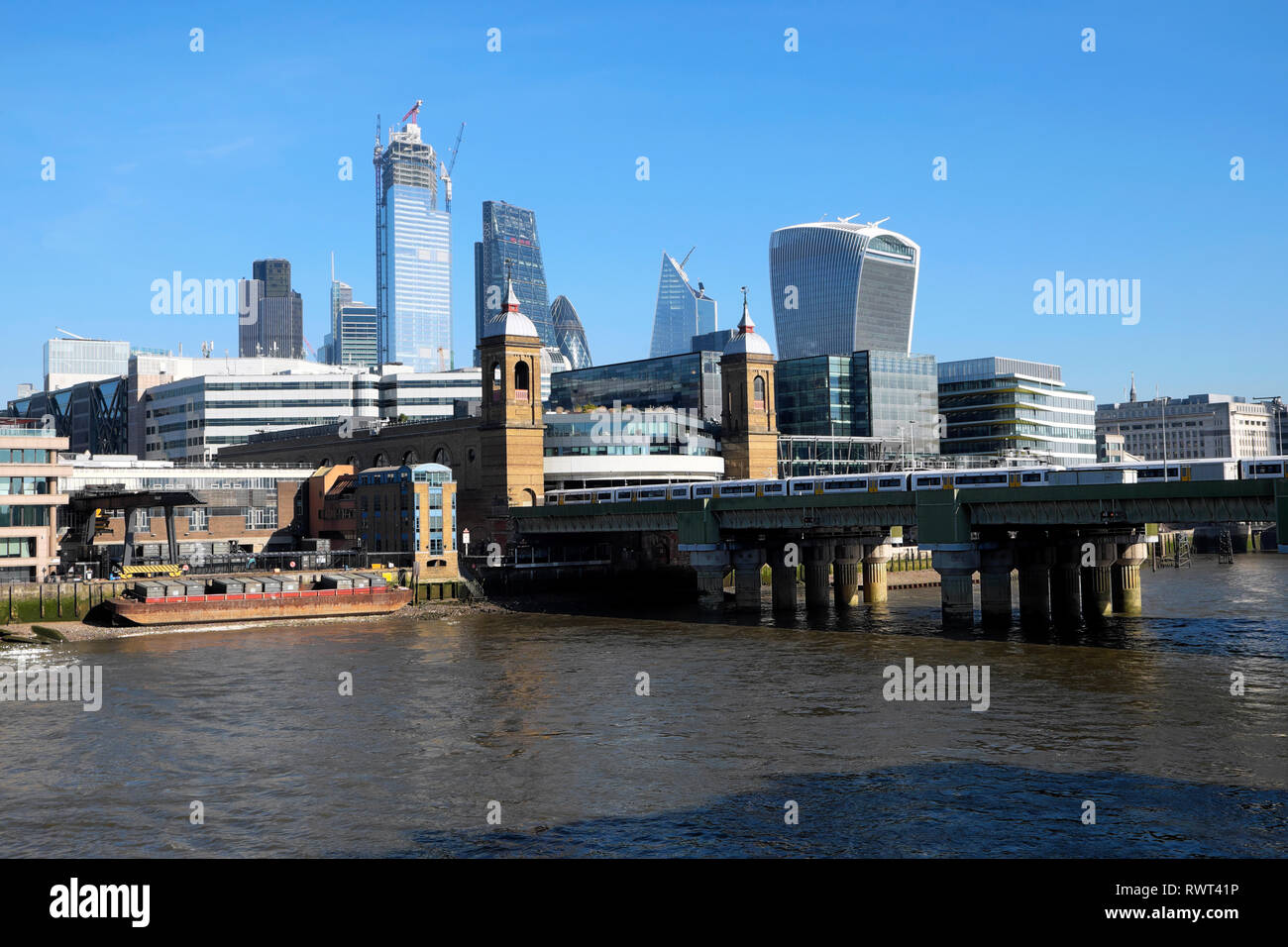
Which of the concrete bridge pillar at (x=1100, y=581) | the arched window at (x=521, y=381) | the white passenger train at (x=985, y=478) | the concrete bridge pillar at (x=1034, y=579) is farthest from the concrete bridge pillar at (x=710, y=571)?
the arched window at (x=521, y=381)

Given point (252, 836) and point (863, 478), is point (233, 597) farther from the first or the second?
point (252, 836)

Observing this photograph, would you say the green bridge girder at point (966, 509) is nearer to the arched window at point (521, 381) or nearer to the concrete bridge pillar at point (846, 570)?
the concrete bridge pillar at point (846, 570)

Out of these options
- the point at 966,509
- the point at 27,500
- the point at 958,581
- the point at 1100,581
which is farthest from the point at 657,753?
the point at 27,500

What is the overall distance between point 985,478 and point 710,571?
2884cm

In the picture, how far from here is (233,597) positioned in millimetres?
96188

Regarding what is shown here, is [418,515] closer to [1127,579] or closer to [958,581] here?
[958,581]

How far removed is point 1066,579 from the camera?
9519 centimetres

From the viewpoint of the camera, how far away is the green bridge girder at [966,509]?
241 feet

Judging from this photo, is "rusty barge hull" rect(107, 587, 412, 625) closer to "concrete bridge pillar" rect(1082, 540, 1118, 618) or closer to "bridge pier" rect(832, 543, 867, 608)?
"bridge pier" rect(832, 543, 867, 608)

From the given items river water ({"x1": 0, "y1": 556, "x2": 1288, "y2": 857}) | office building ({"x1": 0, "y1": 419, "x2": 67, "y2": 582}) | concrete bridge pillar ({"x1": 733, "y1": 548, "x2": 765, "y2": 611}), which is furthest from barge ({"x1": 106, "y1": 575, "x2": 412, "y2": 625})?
concrete bridge pillar ({"x1": 733, "y1": 548, "x2": 765, "y2": 611})

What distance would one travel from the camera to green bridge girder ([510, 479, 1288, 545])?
73500 millimetres

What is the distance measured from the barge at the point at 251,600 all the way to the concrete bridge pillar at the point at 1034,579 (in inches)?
2041
